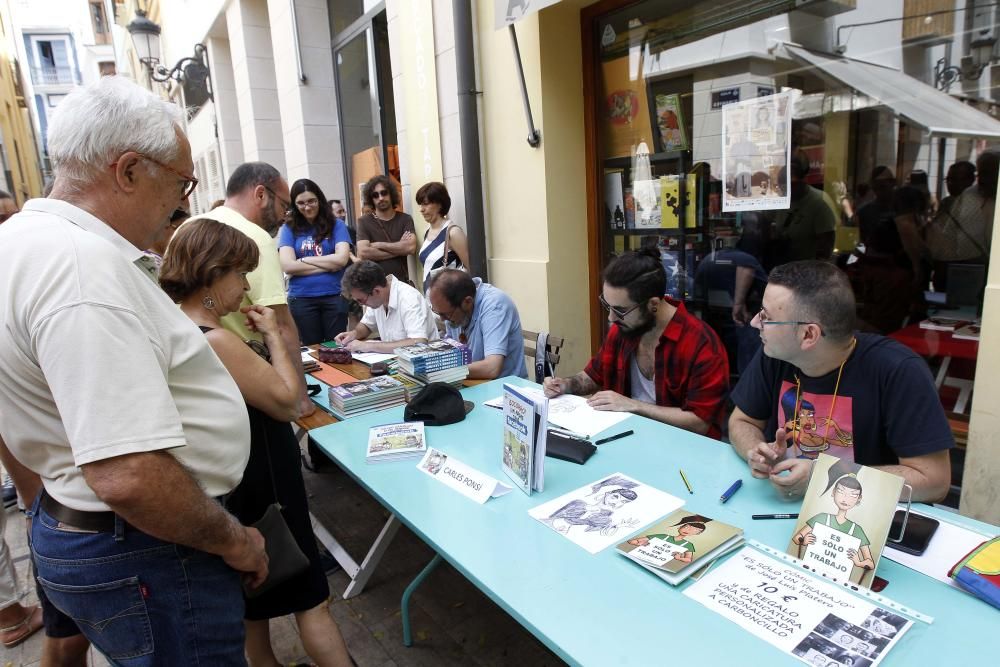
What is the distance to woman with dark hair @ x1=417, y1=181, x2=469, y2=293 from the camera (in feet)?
13.9

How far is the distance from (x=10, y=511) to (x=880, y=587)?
448cm

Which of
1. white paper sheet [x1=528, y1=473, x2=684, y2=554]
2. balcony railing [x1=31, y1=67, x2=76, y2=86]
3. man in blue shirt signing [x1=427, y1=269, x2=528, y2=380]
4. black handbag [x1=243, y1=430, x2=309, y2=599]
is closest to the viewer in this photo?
white paper sheet [x1=528, y1=473, x2=684, y2=554]

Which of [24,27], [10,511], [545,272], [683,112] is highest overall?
[24,27]

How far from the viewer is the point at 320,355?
10.7 ft

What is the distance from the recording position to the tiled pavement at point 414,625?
214 centimetres

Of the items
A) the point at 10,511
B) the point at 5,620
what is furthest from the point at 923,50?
the point at 10,511

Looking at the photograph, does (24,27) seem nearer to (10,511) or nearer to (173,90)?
(173,90)

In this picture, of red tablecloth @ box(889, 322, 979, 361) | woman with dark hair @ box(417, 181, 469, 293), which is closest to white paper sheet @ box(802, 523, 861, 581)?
red tablecloth @ box(889, 322, 979, 361)

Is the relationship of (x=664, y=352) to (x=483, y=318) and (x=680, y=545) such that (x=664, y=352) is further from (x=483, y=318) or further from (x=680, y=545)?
(x=680, y=545)

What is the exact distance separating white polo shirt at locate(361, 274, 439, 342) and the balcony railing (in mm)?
46776

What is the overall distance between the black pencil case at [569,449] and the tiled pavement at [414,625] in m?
0.87

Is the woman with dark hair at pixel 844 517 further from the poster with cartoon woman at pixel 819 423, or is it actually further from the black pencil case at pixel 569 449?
the black pencil case at pixel 569 449

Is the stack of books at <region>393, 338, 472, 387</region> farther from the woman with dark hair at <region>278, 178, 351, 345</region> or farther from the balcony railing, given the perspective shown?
the balcony railing

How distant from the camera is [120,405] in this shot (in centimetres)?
90
